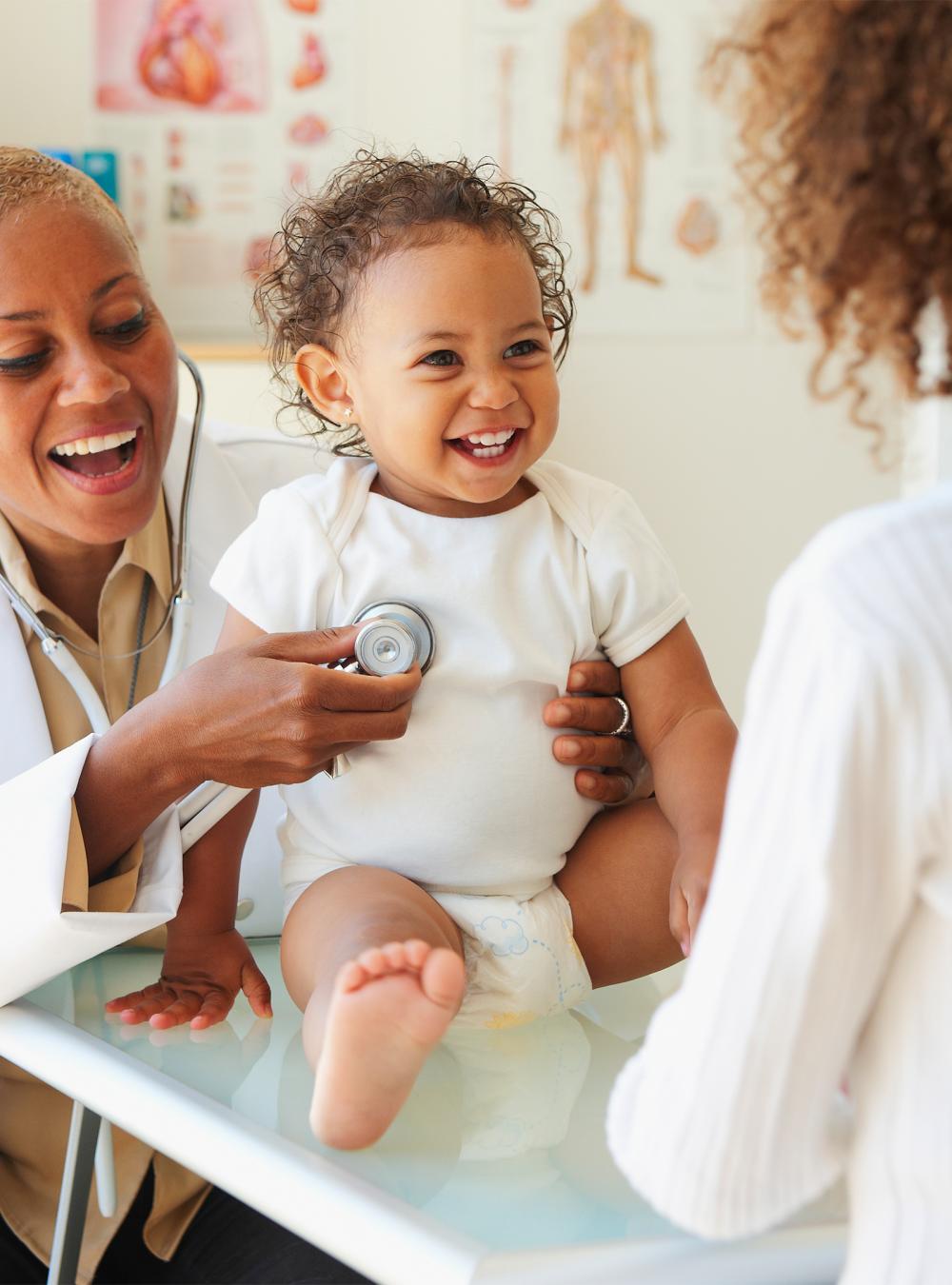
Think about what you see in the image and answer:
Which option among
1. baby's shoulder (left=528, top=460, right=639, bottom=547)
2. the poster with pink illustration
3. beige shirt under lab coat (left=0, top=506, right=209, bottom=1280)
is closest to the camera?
baby's shoulder (left=528, top=460, right=639, bottom=547)

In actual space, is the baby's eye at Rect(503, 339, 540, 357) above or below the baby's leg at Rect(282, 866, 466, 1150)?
above

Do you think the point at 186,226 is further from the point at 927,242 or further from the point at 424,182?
the point at 927,242

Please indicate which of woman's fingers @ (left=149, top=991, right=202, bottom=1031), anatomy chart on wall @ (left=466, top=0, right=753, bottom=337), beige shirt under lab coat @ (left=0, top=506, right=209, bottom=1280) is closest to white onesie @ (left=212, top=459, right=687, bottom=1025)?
woman's fingers @ (left=149, top=991, right=202, bottom=1031)

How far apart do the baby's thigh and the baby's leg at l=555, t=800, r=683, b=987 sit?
109 mm

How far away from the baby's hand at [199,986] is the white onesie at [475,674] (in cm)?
8

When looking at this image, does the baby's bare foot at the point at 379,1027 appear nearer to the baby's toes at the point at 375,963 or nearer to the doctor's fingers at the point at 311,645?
the baby's toes at the point at 375,963

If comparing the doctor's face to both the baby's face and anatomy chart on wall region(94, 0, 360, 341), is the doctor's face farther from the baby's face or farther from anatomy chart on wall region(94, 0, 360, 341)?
anatomy chart on wall region(94, 0, 360, 341)

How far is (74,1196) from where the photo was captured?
1052mm

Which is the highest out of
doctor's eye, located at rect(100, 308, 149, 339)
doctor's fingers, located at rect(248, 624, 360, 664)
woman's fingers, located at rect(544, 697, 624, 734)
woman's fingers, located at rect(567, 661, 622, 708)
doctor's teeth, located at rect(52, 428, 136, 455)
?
doctor's eye, located at rect(100, 308, 149, 339)

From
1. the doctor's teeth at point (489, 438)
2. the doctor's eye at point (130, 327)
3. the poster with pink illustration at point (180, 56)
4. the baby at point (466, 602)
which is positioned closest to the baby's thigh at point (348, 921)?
the baby at point (466, 602)

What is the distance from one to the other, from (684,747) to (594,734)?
0.07m

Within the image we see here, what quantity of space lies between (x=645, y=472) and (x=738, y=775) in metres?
2.76

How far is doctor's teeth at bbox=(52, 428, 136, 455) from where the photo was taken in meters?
1.30

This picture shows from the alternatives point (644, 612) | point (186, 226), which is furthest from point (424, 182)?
point (186, 226)
